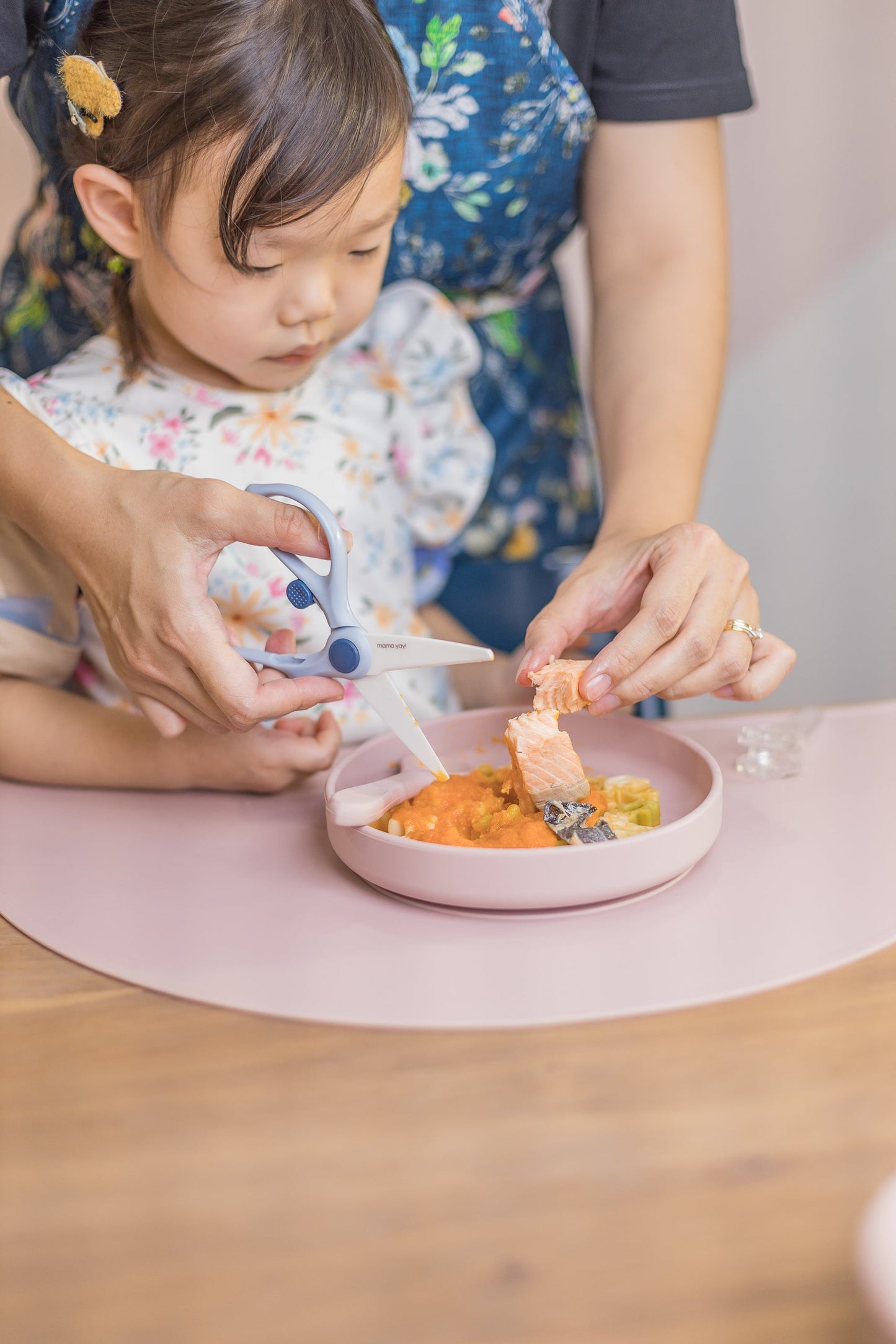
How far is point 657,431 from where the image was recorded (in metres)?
1.20

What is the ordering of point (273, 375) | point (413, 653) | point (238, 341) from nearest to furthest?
point (413, 653), point (238, 341), point (273, 375)

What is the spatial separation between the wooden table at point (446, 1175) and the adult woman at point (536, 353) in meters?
0.30

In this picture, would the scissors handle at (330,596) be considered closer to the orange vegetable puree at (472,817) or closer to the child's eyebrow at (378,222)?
the orange vegetable puree at (472,817)

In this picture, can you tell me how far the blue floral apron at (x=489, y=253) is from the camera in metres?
1.20

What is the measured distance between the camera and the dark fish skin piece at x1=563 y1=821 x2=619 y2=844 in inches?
31.7

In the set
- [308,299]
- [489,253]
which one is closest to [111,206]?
[308,299]

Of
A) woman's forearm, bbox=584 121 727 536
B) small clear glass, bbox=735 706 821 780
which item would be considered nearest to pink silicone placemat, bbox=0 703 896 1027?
small clear glass, bbox=735 706 821 780

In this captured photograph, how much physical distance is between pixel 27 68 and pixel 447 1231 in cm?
110

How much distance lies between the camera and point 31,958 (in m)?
0.81

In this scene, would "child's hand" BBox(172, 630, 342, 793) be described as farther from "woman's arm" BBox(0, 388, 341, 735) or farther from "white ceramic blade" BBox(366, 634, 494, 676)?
"white ceramic blade" BBox(366, 634, 494, 676)

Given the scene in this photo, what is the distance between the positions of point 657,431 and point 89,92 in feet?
2.00

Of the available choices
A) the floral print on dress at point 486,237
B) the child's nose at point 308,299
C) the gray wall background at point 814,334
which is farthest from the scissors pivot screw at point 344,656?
the gray wall background at point 814,334

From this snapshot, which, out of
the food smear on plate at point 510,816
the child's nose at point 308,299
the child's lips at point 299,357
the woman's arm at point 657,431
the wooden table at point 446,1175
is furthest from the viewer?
the child's lips at point 299,357

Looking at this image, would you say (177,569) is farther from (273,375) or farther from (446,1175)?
(446,1175)
